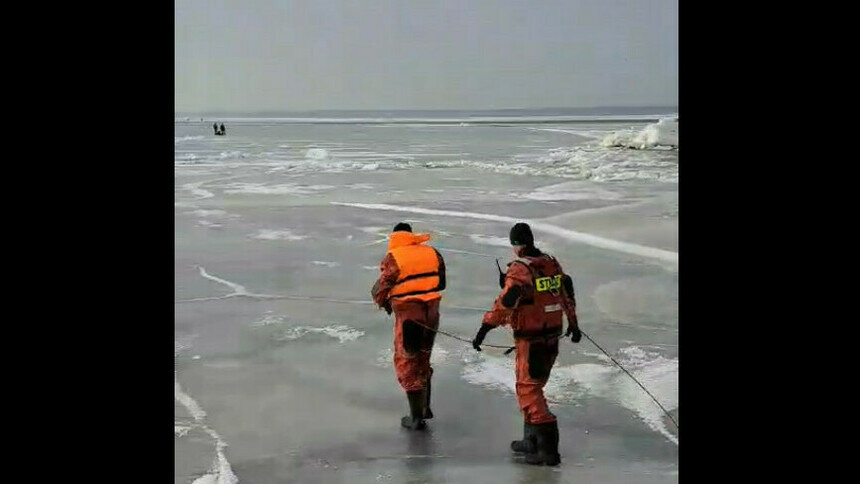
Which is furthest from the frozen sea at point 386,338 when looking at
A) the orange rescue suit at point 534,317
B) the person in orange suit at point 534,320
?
the orange rescue suit at point 534,317

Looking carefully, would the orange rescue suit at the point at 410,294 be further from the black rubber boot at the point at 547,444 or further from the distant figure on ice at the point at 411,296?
the black rubber boot at the point at 547,444

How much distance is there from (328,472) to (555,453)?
43.9 inches

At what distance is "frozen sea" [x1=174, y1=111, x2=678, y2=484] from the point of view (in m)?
4.28

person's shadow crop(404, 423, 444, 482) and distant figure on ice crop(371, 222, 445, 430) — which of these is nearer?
person's shadow crop(404, 423, 444, 482)

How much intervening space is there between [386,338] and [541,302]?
232cm

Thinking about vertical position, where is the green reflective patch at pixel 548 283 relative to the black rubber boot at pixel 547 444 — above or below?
above

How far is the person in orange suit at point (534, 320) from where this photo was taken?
3977 millimetres

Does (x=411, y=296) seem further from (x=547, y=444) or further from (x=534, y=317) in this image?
(x=547, y=444)

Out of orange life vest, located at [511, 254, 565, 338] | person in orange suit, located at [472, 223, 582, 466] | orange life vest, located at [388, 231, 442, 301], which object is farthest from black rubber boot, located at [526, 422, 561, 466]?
orange life vest, located at [388, 231, 442, 301]

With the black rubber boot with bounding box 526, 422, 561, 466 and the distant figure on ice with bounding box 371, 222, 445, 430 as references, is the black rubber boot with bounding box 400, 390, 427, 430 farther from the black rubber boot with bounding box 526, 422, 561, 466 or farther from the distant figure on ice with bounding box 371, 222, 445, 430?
the black rubber boot with bounding box 526, 422, 561, 466
